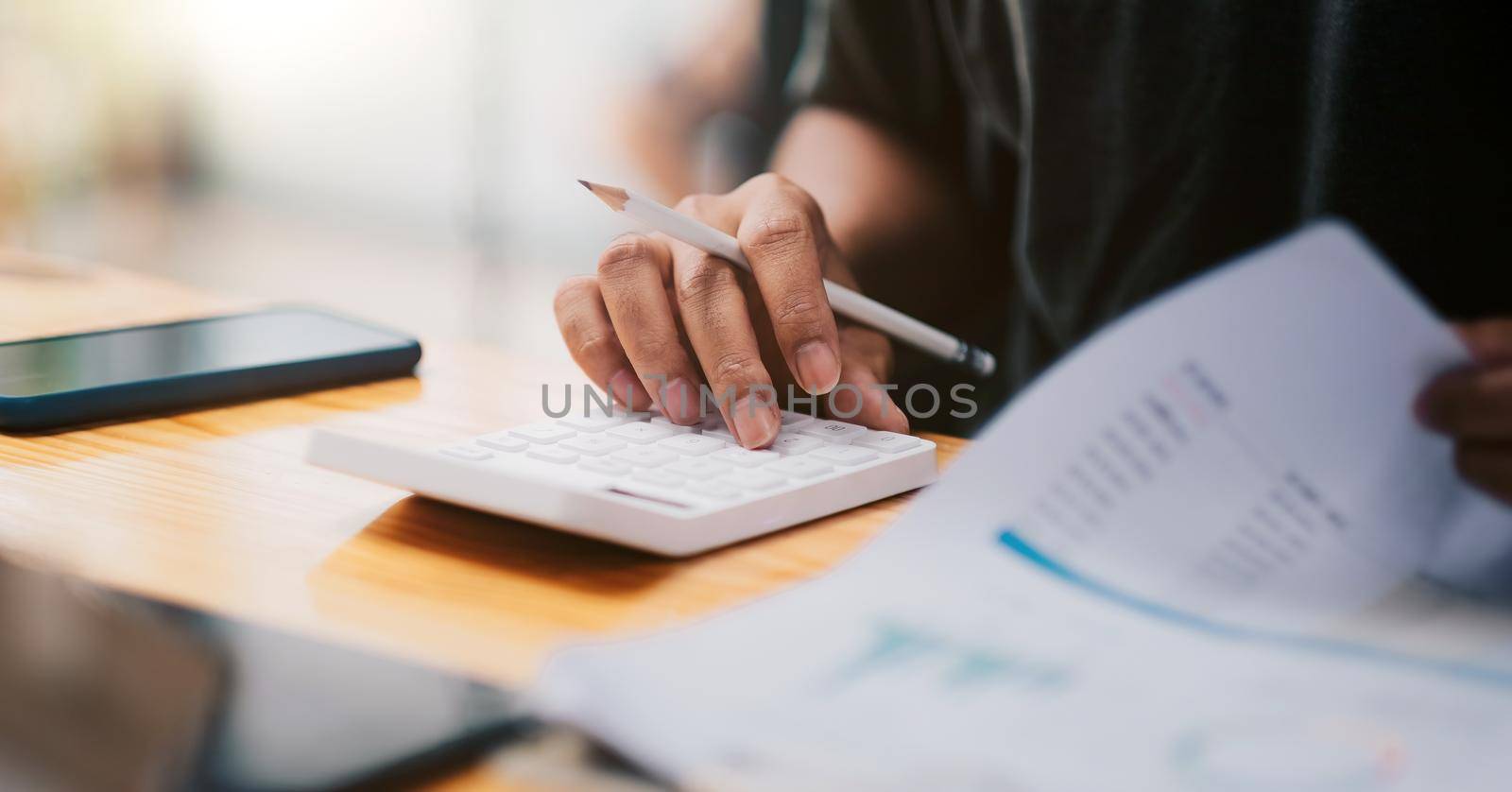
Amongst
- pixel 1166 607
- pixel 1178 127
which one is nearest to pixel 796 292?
pixel 1166 607

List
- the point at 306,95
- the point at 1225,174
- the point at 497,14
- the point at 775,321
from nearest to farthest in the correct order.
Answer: the point at 775,321
the point at 1225,174
the point at 497,14
the point at 306,95

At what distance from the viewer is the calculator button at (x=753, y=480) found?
40cm

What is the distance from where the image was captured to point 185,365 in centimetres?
56

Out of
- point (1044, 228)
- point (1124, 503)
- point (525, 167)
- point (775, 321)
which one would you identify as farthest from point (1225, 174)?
point (525, 167)

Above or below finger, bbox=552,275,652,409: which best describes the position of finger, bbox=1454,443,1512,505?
above

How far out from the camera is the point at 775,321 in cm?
50

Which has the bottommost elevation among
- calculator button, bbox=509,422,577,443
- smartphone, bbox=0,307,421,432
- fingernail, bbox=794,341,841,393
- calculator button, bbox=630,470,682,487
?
smartphone, bbox=0,307,421,432

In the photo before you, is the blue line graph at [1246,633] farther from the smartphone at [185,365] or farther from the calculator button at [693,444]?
the smartphone at [185,365]

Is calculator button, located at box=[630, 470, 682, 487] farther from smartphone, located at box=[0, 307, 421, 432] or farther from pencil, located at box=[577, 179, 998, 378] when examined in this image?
smartphone, located at box=[0, 307, 421, 432]

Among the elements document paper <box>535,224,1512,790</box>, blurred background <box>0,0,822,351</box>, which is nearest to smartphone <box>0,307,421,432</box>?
document paper <box>535,224,1512,790</box>

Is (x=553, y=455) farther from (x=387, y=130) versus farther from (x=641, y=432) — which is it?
(x=387, y=130)

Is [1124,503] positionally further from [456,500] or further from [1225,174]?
[1225,174]

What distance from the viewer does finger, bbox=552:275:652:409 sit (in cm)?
52

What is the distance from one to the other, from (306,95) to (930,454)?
13.3 feet
